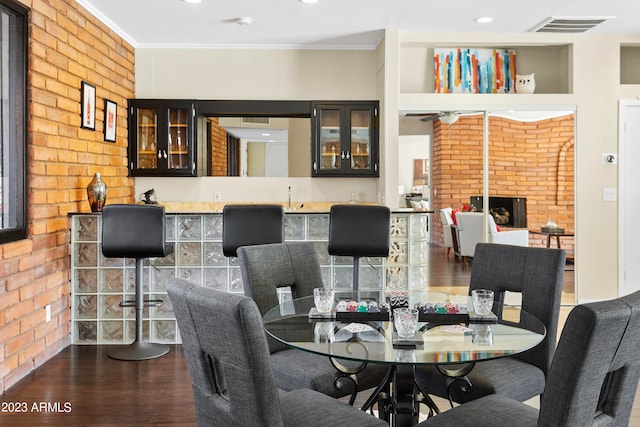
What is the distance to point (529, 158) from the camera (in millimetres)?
5719

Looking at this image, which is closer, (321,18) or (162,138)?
(321,18)

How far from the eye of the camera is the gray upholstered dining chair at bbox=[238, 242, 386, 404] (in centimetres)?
227

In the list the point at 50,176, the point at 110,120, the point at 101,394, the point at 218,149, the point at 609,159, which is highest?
the point at 110,120

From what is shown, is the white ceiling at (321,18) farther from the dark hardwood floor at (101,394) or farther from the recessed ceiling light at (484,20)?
the dark hardwood floor at (101,394)

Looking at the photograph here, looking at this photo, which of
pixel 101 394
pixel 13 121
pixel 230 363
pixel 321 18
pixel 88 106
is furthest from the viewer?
pixel 321 18

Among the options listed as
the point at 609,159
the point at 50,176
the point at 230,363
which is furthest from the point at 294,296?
the point at 609,159

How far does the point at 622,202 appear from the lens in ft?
18.4

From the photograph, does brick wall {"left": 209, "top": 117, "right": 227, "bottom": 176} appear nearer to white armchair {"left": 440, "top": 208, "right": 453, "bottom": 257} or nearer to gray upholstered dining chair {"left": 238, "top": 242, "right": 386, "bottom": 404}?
white armchair {"left": 440, "top": 208, "right": 453, "bottom": 257}

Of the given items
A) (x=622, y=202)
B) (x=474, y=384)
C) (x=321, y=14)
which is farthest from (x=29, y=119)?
(x=622, y=202)

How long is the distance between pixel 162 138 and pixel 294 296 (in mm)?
3472

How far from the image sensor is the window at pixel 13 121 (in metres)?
3.45

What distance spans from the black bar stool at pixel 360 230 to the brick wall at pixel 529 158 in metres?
Answer: 2.14

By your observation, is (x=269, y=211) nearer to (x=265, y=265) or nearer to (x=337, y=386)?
(x=265, y=265)

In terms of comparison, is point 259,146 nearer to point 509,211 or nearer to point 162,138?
point 162,138
